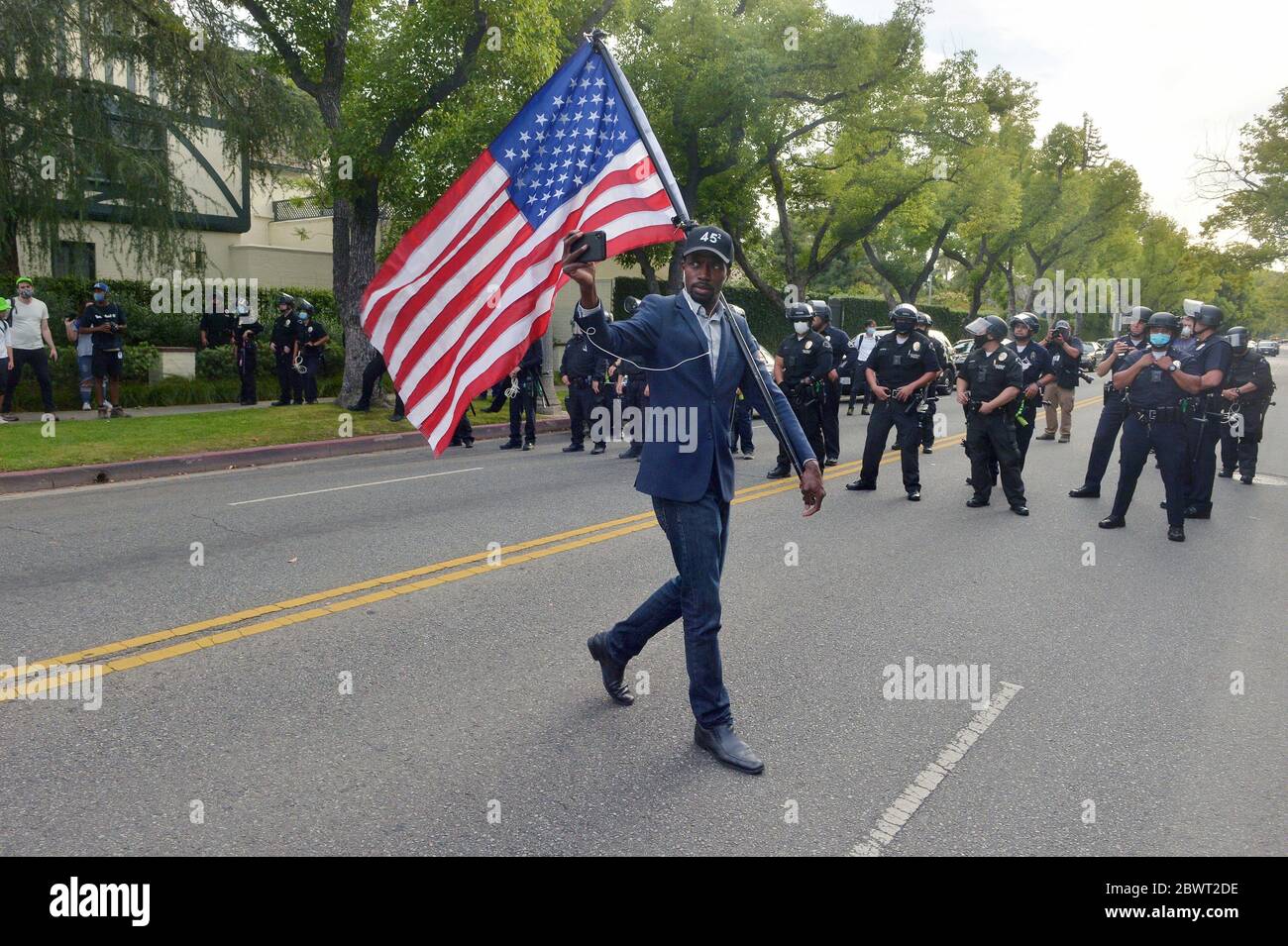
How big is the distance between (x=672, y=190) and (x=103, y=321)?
1276 cm

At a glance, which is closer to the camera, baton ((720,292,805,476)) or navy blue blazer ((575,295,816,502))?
navy blue blazer ((575,295,816,502))

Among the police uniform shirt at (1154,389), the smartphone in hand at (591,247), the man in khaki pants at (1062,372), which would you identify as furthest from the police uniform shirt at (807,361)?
the smartphone in hand at (591,247)

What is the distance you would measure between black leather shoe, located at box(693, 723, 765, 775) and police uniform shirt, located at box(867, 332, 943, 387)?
23.9 feet

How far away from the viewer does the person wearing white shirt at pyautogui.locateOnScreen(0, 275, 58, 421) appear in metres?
14.1

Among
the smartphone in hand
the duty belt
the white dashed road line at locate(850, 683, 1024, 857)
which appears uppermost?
the smartphone in hand

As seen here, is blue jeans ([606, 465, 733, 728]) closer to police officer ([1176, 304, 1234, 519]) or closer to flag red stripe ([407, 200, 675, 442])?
flag red stripe ([407, 200, 675, 442])

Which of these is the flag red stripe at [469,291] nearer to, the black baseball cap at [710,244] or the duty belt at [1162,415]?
the black baseball cap at [710,244]

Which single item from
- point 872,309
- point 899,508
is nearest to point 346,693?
point 899,508

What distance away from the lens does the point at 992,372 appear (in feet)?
33.2

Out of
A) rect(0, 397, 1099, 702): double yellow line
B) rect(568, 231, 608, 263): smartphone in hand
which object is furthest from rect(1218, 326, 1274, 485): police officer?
rect(568, 231, 608, 263): smartphone in hand

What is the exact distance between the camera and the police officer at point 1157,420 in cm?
866

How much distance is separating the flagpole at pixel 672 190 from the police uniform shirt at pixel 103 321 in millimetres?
12133

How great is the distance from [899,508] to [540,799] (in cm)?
679
